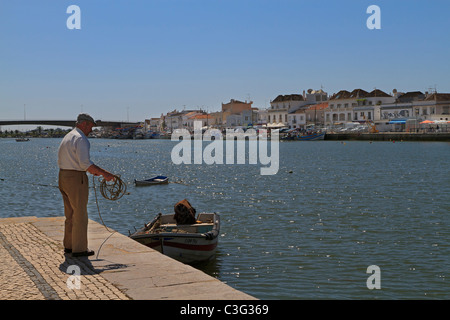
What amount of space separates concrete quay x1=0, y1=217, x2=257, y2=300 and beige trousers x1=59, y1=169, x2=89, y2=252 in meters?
0.32

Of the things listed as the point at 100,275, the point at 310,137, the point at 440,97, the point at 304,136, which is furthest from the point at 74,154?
the point at 304,136

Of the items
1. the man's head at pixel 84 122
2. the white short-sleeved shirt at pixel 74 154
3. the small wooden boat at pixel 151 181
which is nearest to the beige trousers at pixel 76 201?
the white short-sleeved shirt at pixel 74 154

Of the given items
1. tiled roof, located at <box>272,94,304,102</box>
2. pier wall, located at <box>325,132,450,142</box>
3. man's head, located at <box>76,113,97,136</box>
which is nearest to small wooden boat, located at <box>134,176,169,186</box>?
man's head, located at <box>76,113,97,136</box>

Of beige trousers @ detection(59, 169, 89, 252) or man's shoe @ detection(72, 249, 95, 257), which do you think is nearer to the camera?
beige trousers @ detection(59, 169, 89, 252)

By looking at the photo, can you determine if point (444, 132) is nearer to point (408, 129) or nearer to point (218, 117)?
point (408, 129)

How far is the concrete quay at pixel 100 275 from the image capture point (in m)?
7.06

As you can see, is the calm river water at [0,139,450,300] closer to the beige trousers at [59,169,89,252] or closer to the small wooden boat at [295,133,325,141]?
the beige trousers at [59,169,89,252]

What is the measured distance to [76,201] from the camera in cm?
891

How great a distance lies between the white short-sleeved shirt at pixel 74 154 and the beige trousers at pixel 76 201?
118 millimetres

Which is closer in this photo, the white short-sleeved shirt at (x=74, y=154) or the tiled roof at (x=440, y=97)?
the white short-sleeved shirt at (x=74, y=154)

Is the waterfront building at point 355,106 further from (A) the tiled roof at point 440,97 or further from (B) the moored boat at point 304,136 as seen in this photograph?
(A) the tiled roof at point 440,97

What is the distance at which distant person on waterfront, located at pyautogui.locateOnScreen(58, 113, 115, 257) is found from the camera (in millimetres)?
8727

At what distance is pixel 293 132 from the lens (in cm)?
14062
